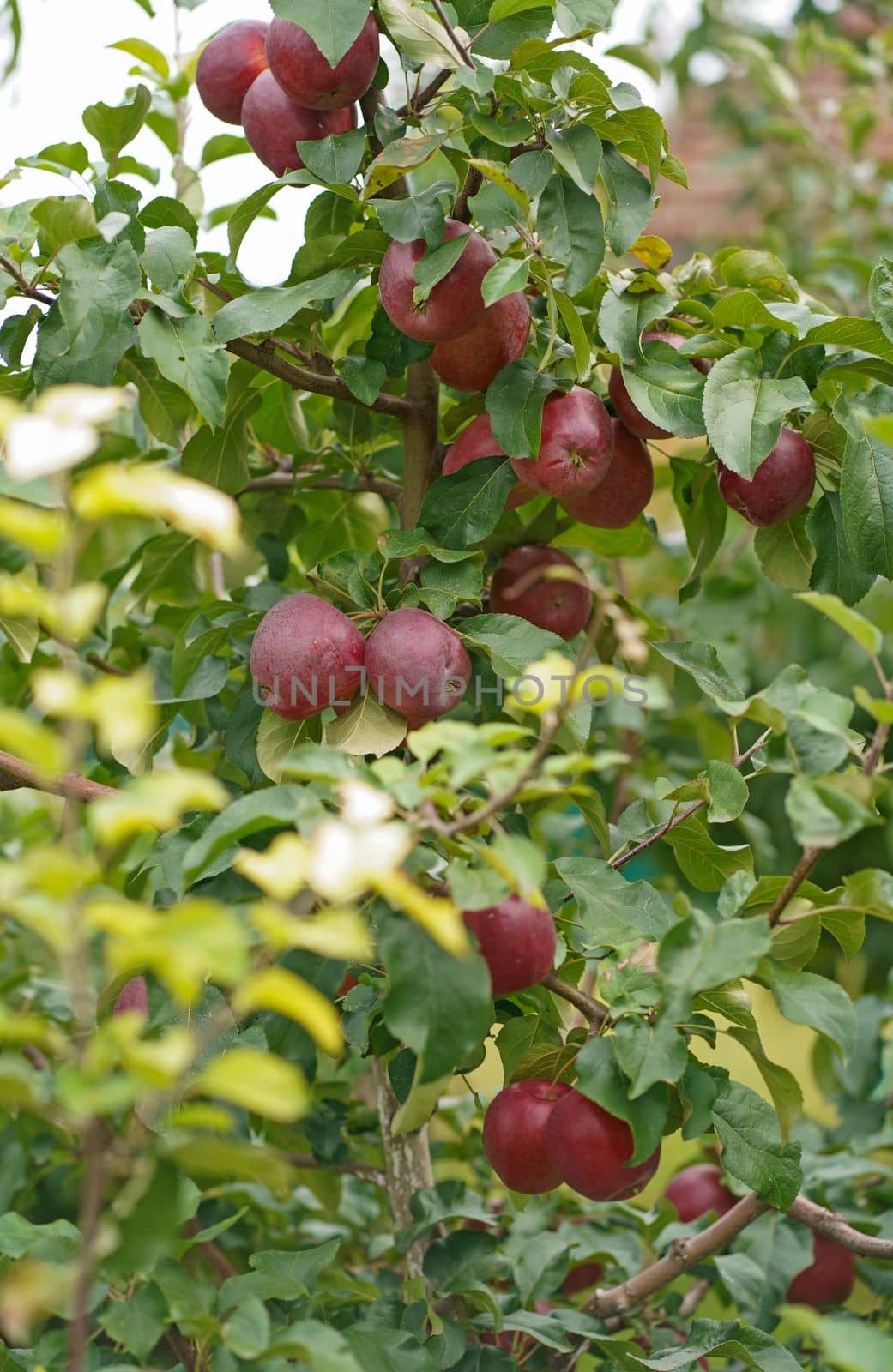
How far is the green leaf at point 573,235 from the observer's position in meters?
0.75

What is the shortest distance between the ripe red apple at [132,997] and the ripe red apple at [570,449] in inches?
14.5

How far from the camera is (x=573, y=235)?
750mm

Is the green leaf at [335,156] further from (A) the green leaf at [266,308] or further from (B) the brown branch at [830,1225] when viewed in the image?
(B) the brown branch at [830,1225]

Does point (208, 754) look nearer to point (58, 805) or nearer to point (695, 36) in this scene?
point (58, 805)

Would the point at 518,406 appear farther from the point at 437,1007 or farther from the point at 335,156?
the point at 437,1007

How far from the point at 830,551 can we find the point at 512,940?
0.37m

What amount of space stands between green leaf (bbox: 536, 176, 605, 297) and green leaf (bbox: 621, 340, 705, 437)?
0.20 ft

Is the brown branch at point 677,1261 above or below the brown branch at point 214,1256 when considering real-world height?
above

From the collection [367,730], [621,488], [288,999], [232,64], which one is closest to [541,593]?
[621,488]

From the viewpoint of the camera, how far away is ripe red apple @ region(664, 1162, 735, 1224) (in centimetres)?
113

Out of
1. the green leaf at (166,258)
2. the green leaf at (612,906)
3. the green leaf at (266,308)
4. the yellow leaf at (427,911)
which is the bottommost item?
the green leaf at (612,906)

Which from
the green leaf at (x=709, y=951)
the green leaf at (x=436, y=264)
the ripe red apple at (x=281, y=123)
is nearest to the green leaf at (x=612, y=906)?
the green leaf at (x=709, y=951)

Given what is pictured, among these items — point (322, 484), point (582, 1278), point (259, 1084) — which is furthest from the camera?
point (582, 1278)

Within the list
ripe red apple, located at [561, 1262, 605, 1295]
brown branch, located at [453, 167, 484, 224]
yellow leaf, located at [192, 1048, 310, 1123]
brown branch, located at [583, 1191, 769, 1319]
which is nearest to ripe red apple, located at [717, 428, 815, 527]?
brown branch, located at [453, 167, 484, 224]
